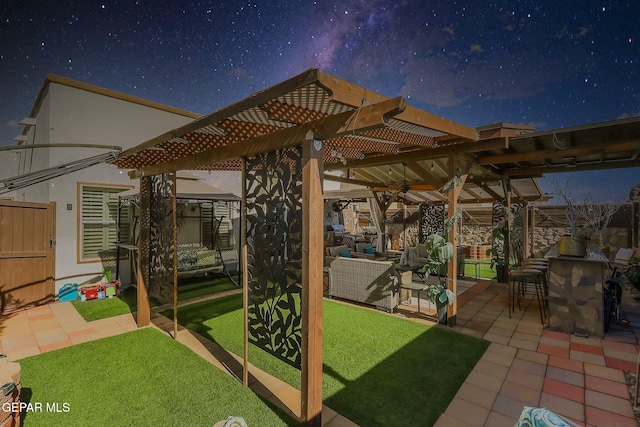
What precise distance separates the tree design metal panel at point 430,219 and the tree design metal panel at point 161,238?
394 inches

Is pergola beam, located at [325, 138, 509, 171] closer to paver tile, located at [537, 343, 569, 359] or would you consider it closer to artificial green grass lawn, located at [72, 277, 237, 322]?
Result: paver tile, located at [537, 343, 569, 359]

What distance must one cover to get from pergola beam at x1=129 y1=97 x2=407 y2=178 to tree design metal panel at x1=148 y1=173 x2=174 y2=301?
1.04m

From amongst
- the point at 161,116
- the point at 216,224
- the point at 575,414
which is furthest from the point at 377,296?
the point at 161,116

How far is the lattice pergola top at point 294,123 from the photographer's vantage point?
5.93ft

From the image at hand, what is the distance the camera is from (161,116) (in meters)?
8.09

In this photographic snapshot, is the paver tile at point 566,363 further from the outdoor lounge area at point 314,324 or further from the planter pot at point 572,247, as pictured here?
the planter pot at point 572,247

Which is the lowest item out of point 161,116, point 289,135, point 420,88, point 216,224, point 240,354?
point 240,354

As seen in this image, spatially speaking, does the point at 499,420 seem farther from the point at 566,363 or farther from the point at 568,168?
the point at 568,168

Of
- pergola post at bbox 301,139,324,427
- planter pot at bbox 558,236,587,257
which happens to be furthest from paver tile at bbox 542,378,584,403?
pergola post at bbox 301,139,324,427

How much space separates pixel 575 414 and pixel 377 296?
10.3ft

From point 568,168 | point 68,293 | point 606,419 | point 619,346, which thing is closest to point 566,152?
point 568,168

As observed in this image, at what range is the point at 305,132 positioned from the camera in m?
2.34

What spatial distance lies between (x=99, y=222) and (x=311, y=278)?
7025mm

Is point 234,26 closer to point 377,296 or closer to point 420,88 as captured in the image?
point 377,296
